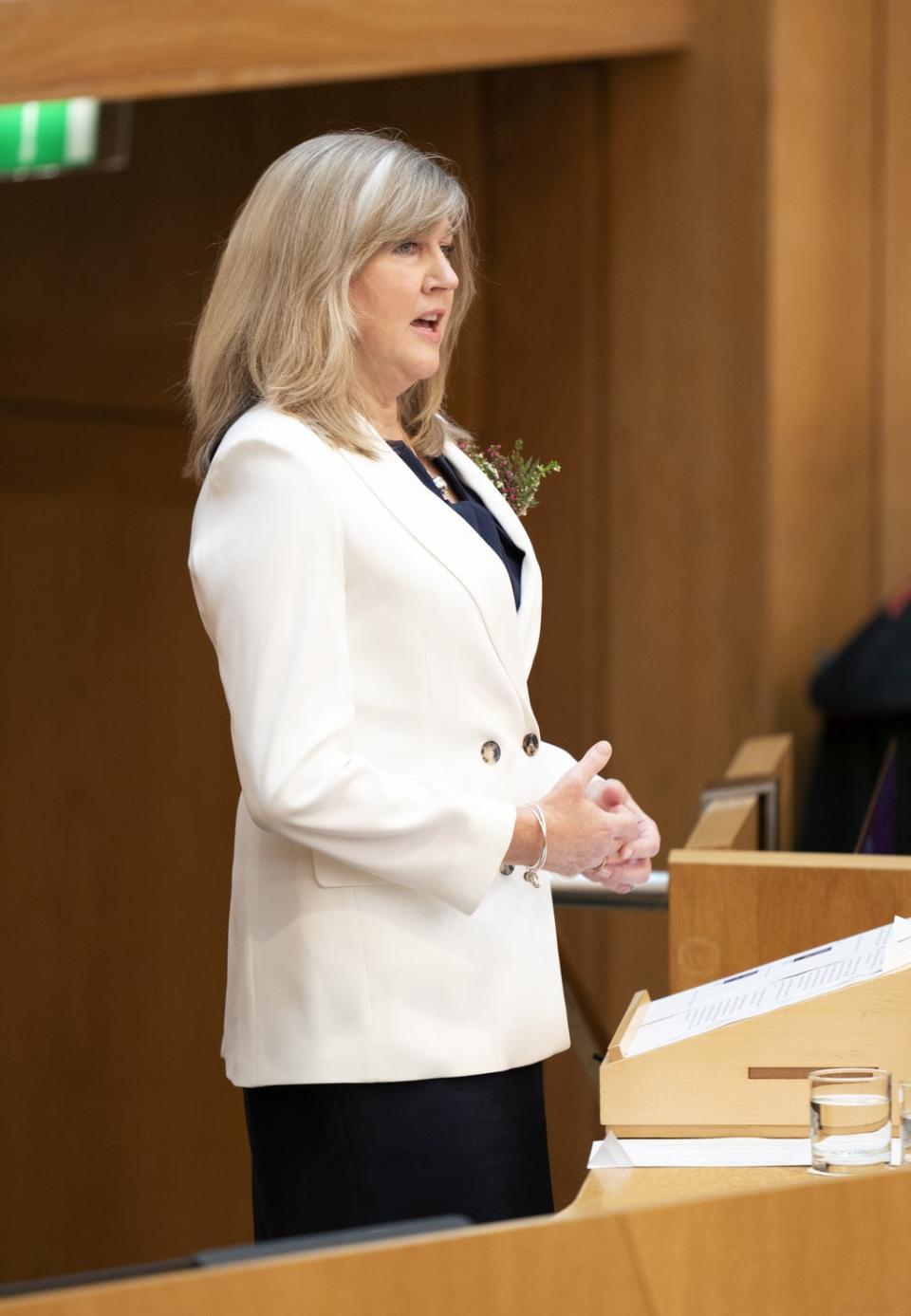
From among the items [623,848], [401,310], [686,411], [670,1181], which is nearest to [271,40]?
[401,310]

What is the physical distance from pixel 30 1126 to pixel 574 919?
4.34 ft

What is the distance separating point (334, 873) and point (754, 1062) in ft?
1.41

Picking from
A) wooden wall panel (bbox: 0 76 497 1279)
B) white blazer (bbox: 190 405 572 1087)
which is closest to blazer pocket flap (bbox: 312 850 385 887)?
white blazer (bbox: 190 405 572 1087)

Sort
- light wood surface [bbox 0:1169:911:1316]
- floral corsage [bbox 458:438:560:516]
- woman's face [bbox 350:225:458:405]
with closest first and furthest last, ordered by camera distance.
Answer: light wood surface [bbox 0:1169:911:1316], woman's face [bbox 350:225:458:405], floral corsage [bbox 458:438:560:516]

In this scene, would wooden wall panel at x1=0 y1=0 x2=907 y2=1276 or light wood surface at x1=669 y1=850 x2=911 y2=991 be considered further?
wooden wall panel at x1=0 y1=0 x2=907 y2=1276

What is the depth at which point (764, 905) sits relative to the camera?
2535 mm

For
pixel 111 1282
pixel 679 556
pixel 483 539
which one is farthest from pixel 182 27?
pixel 111 1282

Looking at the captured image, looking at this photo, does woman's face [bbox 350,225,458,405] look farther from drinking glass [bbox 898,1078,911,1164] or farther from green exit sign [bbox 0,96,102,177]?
green exit sign [bbox 0,96,102,177]

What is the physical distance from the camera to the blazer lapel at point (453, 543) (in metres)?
1.83

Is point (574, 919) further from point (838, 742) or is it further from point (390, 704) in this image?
point (390, 704)

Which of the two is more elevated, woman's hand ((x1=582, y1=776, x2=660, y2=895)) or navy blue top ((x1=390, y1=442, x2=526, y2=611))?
navy blue top ((x1=390, y1=442, x2=526, y2=611))

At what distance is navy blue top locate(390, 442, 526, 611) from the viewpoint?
6.43 feet

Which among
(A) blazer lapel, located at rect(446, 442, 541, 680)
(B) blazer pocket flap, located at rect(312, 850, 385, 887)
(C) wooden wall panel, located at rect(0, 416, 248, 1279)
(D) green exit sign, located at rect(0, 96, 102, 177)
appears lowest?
(C) wooden wall panel, located at rect(0, 416, 248, 1279)

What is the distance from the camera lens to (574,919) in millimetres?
4352
